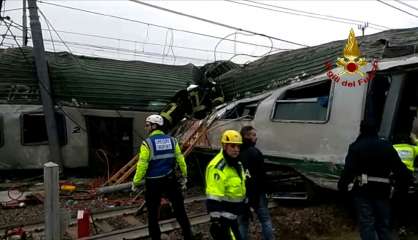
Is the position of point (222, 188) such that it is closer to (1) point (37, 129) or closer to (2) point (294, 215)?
(2) point (294, 215)

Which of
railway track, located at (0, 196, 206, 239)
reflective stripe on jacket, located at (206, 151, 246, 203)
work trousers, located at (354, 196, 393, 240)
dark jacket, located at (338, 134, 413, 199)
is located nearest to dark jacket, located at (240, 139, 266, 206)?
reflective stripe on jacket, located at (206, 151, 246, 203)

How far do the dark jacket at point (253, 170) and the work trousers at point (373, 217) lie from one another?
1058 mm

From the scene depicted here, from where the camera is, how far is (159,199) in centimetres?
646

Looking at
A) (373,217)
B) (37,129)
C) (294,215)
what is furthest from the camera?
(37,129)

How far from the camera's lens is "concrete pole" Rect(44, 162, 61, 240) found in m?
6.41

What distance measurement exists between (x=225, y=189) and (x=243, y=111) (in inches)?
221

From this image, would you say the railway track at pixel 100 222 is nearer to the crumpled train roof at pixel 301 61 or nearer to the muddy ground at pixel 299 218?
the muddy ground at pixel 299 218

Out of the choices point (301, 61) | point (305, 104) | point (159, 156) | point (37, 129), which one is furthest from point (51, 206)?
point (37, 129)

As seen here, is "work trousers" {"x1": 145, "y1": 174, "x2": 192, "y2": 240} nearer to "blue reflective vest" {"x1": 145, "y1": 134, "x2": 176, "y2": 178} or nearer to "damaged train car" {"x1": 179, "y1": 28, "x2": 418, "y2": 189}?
"blue reflective vest" {"x1": 145, "y1": 134, "x2": 176, "y2": 178}

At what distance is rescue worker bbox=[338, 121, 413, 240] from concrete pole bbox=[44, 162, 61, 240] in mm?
3564

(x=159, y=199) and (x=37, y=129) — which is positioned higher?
(x=37, y=129)

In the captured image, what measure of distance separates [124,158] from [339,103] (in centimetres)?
865

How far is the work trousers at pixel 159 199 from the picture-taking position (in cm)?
634

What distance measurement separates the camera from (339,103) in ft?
24.8
